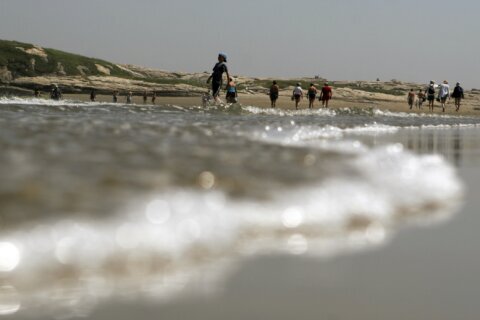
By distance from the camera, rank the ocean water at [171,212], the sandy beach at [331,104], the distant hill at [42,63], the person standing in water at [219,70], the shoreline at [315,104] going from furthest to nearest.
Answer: the distant hill at [42,63]
the sandy beach at [331,104]
the shoreline at [315,104]
the person standing in water at [219,70]
the ocean water at [171,212]

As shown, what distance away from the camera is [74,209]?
276 centimetres

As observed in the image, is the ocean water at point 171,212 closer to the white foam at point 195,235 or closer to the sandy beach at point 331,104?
Answer: the white foam at point 195,235

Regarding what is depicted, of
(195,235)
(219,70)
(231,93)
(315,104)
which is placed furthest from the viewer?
(315,104)

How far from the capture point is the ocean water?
219 cm

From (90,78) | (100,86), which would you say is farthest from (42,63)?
(100,86)

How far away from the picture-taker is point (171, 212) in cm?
292

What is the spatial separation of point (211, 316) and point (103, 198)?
3.93ft

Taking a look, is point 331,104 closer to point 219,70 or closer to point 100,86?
point 219,70

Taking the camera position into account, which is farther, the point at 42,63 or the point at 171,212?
the point at 42,63

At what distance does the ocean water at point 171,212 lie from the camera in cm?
219

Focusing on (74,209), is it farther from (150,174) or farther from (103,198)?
(150,174)

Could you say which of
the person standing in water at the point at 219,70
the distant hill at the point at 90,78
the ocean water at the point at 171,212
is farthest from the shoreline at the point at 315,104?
the ocean water at the point at 171,212

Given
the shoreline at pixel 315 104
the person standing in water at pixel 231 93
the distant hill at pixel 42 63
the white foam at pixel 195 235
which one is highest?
the distant hill at pixel 42 63

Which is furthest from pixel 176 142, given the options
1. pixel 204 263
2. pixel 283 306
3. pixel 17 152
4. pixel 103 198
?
pixel 283 306
